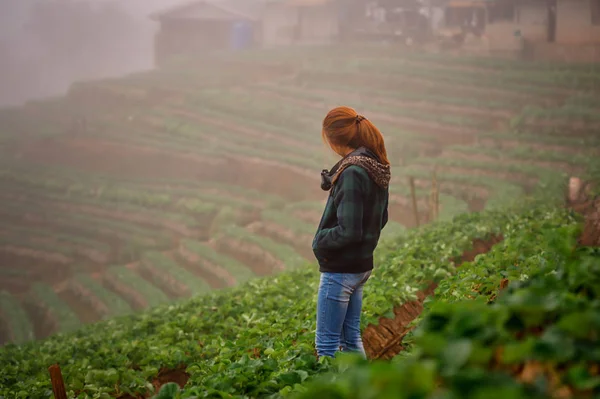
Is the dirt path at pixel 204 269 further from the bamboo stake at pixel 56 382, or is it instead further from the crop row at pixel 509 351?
the crop row at pixel 509 351

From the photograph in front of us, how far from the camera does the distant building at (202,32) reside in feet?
167

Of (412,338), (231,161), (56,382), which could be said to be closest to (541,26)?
(231,161)

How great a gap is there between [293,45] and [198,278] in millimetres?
29946

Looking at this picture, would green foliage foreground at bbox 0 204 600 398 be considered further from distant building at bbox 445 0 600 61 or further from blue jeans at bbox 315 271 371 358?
distant building at bbox 445 0 600 61

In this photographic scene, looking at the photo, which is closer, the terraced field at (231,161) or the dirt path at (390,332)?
the dirt path at (390,332)

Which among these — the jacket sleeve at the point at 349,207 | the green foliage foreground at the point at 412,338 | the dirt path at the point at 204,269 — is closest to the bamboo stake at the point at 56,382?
the green foliage foreground at the point at 412,338

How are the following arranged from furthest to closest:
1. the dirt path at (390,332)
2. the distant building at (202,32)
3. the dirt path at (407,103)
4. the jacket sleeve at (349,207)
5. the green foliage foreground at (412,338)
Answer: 1. the distant building at (202,32)
2. the dirt path at (407,103)
3. the dirt path at (390,332)
4. the jacket sleeve at (349,207)
5. the green foliage foreground at (412,338)

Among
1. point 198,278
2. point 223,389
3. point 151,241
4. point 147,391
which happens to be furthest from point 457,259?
point 151,241

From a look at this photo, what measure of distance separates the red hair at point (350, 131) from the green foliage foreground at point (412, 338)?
1380 millimetres

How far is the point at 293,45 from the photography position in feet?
153

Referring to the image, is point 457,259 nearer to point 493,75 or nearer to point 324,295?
point 324,295

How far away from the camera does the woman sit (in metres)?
4.34

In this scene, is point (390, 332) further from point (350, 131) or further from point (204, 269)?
point (204, 269)

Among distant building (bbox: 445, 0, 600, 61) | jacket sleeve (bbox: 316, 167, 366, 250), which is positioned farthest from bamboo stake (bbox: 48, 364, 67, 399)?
distant building (bbox: 445, 0, 600, 61)
